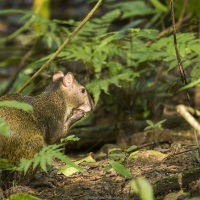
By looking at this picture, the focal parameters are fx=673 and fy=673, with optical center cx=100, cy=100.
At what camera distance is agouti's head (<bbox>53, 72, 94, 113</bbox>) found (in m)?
6.43

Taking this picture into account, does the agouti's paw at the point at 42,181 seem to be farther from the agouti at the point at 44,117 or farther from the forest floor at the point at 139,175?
the agouti at the point at 44,117

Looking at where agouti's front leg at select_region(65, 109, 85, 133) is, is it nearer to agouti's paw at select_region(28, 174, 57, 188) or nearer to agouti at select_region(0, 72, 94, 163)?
agouti at select_region(0, 72, 94, 163)

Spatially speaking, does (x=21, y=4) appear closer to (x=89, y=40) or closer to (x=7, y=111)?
(x=89, y=40)

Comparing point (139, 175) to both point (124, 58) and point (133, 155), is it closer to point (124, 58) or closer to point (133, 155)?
point (133, 155)

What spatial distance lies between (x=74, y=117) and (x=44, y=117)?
1.75ft

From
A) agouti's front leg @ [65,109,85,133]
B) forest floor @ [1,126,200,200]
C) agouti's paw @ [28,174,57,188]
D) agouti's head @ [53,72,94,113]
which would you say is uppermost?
agouti's head @ [53,72,94,113]

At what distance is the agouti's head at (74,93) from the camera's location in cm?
643

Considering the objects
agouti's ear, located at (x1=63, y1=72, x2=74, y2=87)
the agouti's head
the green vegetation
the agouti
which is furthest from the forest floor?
agouti's ear, located at (x1=63, y1=72, x2=74, y2=87)

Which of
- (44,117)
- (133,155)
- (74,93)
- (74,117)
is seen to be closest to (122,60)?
(74,93)

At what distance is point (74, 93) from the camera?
21.4 feet

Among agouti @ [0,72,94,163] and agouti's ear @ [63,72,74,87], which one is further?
agouti's ear @ [63,72,74,87]

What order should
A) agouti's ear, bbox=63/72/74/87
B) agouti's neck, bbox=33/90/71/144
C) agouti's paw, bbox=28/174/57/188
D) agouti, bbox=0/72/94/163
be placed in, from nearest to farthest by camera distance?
agouti, bbox=0/72/94/163
agouti's paw, bbox=28/174/57/188
agouti's neck, bbox=33/90/71/144
agouti's ear, bbox=63/72/74/87

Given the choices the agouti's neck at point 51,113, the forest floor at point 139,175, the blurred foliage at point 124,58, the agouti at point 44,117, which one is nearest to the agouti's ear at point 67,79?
the agouti at point 44,117

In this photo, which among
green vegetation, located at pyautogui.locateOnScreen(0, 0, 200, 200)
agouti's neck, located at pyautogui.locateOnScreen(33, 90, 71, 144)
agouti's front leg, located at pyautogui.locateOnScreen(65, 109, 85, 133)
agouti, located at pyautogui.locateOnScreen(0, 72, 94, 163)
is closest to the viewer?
agouti, located at pyautogui.locateOnScreen(0, 72, 94, 163)
